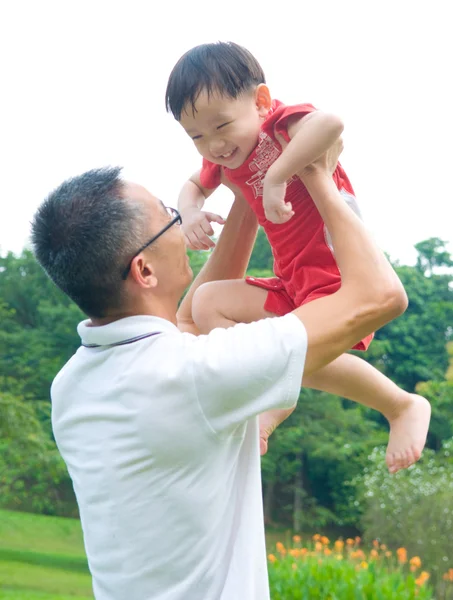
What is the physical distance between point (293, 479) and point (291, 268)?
18.7 meters

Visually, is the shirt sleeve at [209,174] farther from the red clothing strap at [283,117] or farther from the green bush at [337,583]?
the green bush at [337,583]

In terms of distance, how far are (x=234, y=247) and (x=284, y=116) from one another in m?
0.45

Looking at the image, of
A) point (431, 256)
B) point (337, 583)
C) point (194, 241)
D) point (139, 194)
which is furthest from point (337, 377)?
point (431, 256)

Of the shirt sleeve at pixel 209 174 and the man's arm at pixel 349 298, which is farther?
the shirt sleeve at pixel 209 174

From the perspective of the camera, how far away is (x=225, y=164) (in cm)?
193

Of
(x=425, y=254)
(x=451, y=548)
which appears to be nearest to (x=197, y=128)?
(x=451, y=548)

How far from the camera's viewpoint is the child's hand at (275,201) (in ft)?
5.44

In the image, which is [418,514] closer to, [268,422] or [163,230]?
[268,422]

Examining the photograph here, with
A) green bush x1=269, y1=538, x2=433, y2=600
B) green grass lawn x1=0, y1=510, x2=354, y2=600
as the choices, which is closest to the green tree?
green grass lawn x1=0, y1=510, x2=354, y2=600

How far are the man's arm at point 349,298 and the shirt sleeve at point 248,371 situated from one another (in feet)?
0.14

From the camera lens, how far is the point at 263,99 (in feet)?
6.17

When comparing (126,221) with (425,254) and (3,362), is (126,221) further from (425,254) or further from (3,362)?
(425,254)

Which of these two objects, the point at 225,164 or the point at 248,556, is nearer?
the point at 248,556

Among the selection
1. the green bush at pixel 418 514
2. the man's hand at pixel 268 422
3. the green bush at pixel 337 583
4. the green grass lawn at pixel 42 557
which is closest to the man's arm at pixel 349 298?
the man's hand at pixel 268 422
